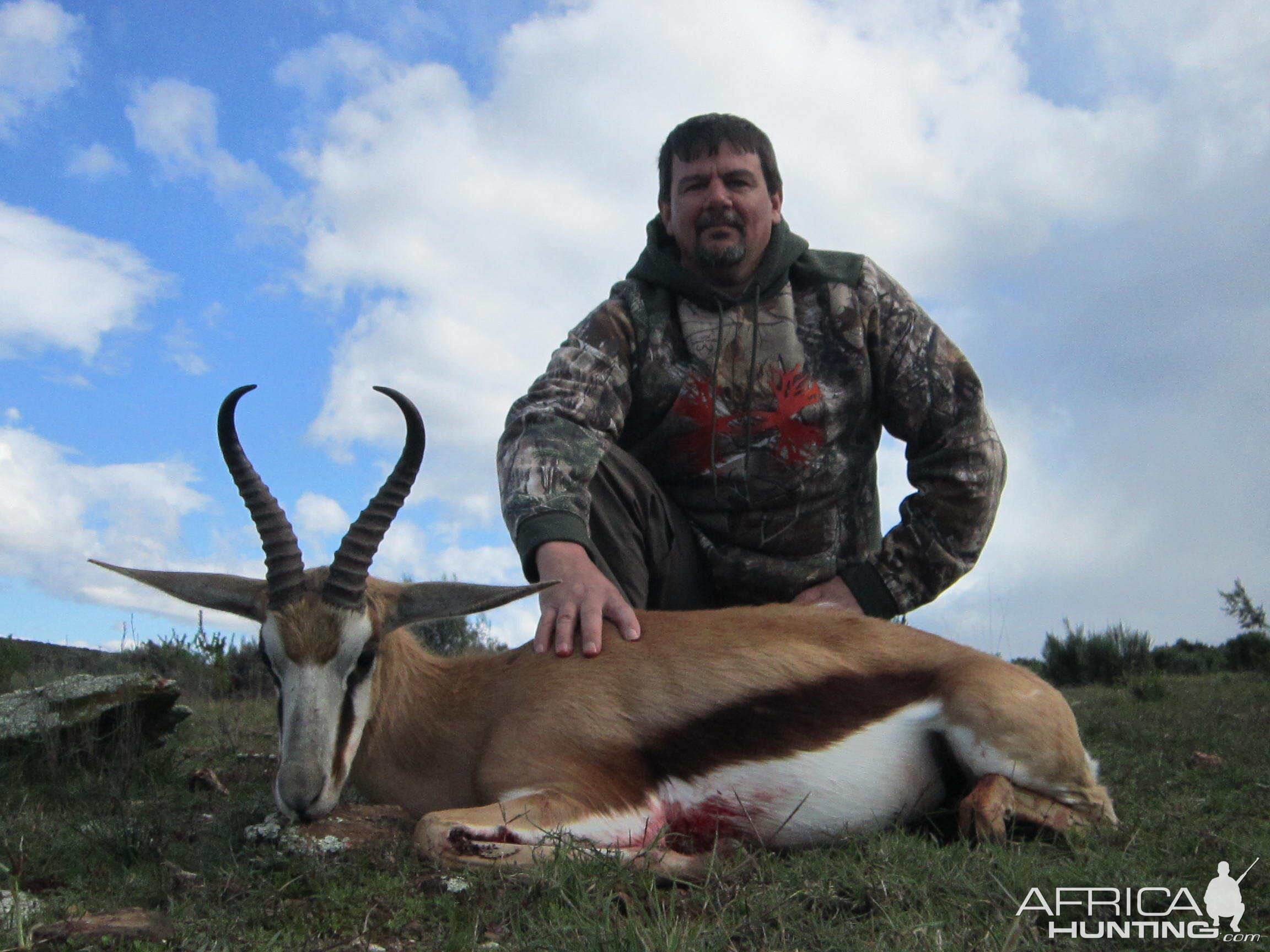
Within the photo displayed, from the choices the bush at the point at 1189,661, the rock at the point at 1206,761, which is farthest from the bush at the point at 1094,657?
the rock at the point at 1206,761

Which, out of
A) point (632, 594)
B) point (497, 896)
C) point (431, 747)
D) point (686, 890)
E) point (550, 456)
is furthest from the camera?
point (632, 594)

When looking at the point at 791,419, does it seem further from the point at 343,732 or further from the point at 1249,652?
the point at 1249,652

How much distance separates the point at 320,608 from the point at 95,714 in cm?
282

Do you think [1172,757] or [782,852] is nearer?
[782,852]

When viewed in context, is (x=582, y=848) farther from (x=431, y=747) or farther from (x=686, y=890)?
(x=431, y=747)

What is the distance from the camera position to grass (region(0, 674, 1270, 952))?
94.1 inches

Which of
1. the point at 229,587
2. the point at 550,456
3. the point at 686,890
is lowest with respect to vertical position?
the point at 686,890

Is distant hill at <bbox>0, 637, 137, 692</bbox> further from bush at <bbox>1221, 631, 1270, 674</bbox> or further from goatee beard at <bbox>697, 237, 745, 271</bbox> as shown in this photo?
bush at <bbox>1221, 631, 1270, 674</bbox>

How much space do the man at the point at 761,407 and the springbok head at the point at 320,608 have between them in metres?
1.57

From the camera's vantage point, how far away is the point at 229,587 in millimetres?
4020

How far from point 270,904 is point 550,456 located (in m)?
2.65

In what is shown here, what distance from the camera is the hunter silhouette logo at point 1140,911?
96.9 inches

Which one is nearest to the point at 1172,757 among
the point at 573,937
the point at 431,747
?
the point at 431,747

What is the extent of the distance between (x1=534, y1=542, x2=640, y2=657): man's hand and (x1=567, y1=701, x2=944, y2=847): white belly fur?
623mm
